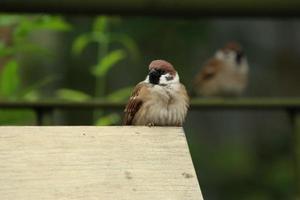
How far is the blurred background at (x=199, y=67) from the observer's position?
6742mm

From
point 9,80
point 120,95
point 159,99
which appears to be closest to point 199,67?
point 120,95

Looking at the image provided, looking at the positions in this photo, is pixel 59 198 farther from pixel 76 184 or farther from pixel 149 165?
pixel 149 165

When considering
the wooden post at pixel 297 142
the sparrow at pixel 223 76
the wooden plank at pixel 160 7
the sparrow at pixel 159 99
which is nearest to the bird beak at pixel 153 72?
the sparrow at pixel 159 99

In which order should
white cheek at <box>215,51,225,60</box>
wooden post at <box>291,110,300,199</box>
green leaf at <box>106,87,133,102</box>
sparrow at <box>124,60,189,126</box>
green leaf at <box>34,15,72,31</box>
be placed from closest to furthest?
sparrow at <box>124,60,189,126</box>, green leaf at <box>34,15,72,31</box>, wooden post at <box>291,110,300,199</box>, green leaf at <box>106,87,133,102</box>, white cheek at <box>215,51,225,60</box>

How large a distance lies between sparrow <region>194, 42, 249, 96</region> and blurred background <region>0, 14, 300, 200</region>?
26cm

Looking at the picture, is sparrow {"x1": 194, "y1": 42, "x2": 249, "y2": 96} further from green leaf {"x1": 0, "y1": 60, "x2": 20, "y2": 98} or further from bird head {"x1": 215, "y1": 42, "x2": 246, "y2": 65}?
green leaf {"x1": 0, "y1": 60, "x2": 20, "y2": 98}

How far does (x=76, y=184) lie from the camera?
7.47 feet

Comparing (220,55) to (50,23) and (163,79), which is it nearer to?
(50,23)

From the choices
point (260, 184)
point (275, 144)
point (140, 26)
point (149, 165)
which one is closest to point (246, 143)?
point (275, 144)

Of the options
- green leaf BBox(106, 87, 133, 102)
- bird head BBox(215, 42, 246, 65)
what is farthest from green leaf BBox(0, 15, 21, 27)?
bird head BBox(215, 42, 246, 65)

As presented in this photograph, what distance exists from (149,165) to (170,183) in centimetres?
8

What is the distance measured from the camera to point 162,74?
3295 mm

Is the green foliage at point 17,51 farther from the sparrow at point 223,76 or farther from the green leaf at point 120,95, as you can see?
the sparrow at point 223,76

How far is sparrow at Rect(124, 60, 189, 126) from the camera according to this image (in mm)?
3268
